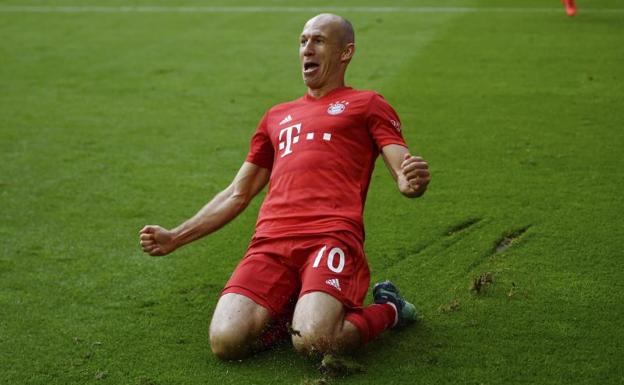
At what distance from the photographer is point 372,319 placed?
4.14m

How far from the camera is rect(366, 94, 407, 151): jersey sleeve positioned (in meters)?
4.41

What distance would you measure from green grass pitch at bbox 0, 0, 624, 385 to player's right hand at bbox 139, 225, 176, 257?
0.40m

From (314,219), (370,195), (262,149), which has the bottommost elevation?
(370,195)

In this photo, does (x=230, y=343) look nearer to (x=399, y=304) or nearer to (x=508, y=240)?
(x=399, y=304)

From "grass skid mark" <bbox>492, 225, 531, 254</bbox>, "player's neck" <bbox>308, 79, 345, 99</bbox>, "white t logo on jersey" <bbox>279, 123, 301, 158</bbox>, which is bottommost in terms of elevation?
"grass skid mark" <bbox>492, 225, 531, 254</bbox>

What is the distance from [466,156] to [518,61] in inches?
122

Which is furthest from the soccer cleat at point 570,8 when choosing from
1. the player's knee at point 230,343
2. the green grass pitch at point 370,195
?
the player's knee at point 230,343

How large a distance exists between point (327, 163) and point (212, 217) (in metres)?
0.70

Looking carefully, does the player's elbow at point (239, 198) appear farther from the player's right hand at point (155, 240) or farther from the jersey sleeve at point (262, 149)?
the player's right hand at point (155, 240)

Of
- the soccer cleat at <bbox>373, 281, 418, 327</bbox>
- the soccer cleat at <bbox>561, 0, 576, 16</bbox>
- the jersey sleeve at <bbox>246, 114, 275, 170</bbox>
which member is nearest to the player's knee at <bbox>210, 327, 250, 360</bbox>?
the soccer cleat at <bbox>373, 281, 418, 327</bbox>

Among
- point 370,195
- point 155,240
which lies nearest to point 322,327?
point 155,240

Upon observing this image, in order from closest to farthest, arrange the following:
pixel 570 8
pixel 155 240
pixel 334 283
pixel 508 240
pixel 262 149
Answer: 1. pixel 334 283
2. pixel 155 240
3. pixel 262 149
4. pixel 508 240
5. pixel 570 8

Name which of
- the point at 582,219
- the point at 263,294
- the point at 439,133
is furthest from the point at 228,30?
the point at 263,294

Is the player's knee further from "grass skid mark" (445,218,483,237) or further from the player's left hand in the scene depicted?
"grass skid mark" (445,218,483,237)
